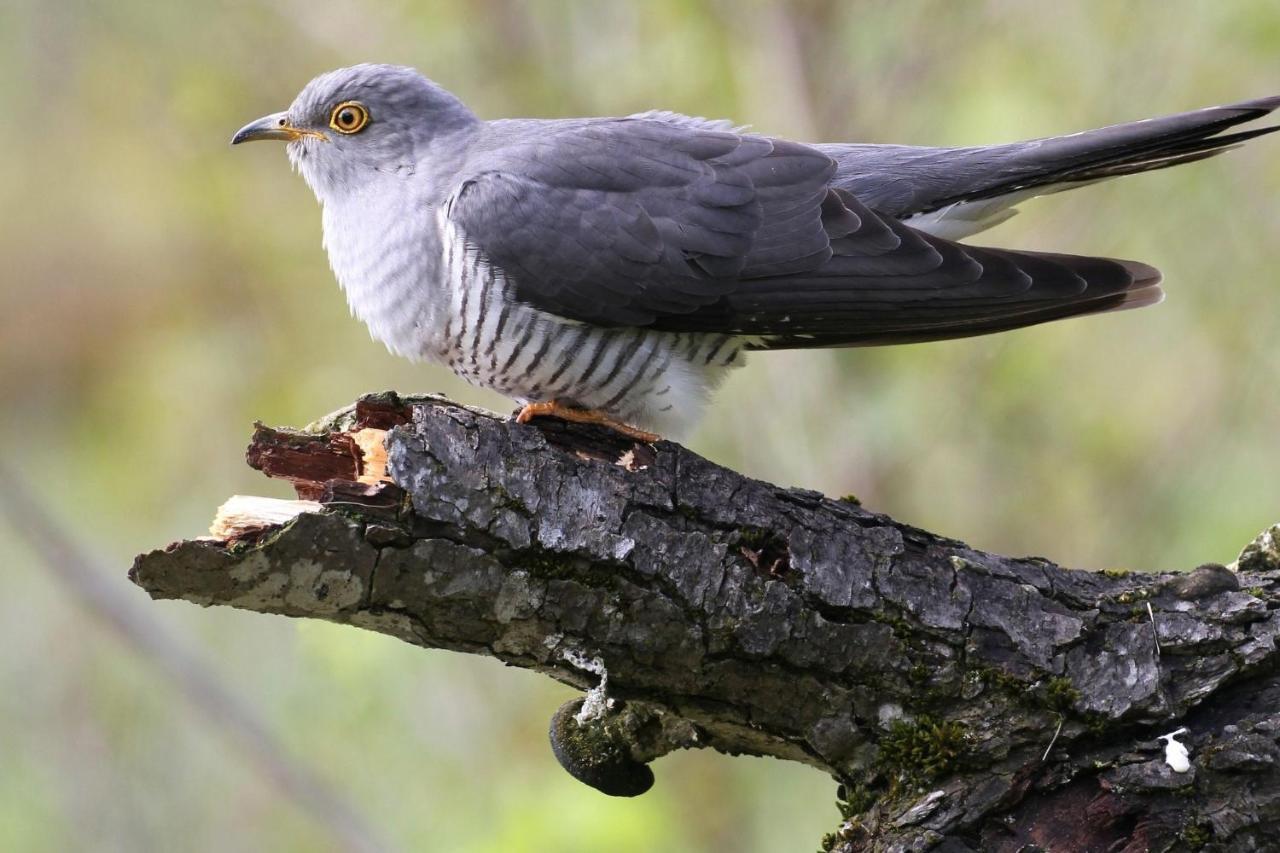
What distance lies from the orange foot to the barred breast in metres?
0.04

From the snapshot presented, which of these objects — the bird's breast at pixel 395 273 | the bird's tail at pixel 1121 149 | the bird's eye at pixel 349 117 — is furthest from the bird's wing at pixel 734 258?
the bird's eye at pixel 349 117

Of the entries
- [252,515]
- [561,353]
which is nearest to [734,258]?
[561,353]

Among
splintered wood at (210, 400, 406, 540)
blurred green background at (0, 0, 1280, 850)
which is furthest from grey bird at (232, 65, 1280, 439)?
blurred green background at (0, 0, 1280, 850)

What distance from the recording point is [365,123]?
141 inches

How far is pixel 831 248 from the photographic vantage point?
309 centimetres

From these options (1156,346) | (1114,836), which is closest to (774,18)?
(1156,346)

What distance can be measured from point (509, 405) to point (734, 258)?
161 inches

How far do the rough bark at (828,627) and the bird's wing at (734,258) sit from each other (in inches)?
24.7

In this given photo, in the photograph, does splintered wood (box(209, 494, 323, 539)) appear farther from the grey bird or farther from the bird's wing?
the bird's wing

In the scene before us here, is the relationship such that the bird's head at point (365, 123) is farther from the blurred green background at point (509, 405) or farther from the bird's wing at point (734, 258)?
the blurred green background at point (509, 405)

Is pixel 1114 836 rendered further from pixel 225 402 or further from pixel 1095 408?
pixel 225 402

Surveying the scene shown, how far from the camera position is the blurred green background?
5.36 metres

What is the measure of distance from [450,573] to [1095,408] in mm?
4427

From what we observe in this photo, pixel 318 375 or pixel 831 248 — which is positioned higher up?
pixel 318 375
